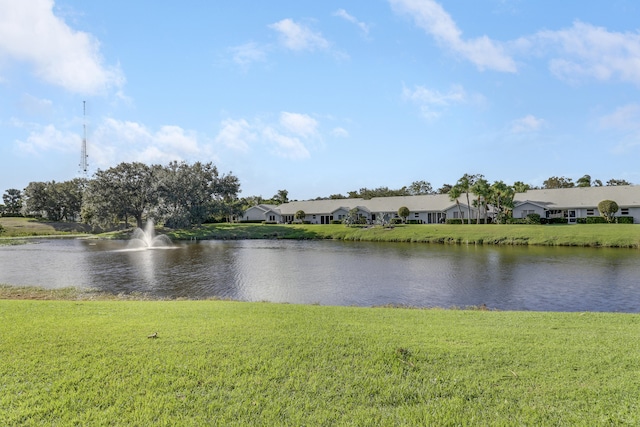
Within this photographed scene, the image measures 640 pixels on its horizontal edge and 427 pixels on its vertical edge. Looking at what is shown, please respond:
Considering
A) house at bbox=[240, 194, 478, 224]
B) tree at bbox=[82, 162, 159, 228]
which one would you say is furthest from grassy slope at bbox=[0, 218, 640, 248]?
house at bbox=[240, 194, 478, 224]

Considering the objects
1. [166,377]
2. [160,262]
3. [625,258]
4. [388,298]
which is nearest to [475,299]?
[388,298]

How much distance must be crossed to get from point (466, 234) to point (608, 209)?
1927 cm

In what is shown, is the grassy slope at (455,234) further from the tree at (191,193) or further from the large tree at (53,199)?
the large tree at (53,199)

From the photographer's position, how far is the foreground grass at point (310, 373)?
4.33 metres

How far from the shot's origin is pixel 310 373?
522 cm

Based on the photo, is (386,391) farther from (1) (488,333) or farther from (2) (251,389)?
(1) (488,333)

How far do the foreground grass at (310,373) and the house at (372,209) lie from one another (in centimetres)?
5521

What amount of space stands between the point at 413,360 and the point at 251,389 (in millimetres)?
2369

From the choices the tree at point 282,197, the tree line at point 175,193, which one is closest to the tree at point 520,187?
the tree line at point 175,193

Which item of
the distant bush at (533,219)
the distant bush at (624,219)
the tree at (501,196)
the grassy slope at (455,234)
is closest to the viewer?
the grassy slope at (455,234)

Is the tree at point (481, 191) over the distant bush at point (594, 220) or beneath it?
over

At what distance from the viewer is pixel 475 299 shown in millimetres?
16031

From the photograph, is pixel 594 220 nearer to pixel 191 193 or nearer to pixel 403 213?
pixel 403 213

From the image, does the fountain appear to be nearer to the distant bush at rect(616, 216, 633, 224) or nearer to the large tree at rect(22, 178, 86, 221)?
the large tree at rect(22, 178, 86, 221)
